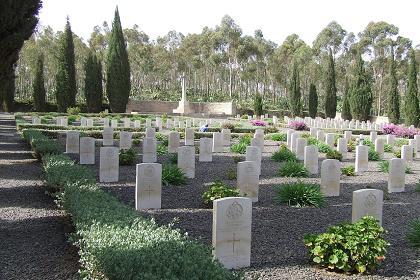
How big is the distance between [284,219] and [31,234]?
420 cm

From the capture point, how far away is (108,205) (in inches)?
268

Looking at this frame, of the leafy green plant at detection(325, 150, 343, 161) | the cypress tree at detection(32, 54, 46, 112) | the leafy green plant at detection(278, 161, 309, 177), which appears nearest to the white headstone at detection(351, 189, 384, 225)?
the leafy green plant at detection(278, 161, 309, 177)

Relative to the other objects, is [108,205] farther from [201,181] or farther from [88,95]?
[88,95]

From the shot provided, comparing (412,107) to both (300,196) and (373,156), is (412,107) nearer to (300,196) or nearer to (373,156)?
(373,156)

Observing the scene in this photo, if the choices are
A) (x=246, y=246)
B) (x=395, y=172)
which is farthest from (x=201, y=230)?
(x=395, y=172)

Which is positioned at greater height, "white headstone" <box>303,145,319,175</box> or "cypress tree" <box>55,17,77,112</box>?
"cypress tree" <box>55,17,77,112</box>

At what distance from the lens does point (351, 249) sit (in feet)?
19.0

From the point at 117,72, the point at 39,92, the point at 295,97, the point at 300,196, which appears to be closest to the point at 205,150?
the point at 300,196

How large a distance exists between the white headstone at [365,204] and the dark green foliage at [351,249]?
1106 millimetres

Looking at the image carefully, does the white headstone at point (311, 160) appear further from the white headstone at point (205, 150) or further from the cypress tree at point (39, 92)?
the cypress tree at point (39, 92)

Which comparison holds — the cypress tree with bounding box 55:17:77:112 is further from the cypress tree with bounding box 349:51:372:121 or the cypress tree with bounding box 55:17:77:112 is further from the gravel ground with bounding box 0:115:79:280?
the gravel ground with bounding box 0:115:79:280

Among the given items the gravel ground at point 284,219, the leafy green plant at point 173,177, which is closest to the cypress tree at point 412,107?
the gravel ground at point 284,219

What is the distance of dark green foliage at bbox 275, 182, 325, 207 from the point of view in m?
9.60

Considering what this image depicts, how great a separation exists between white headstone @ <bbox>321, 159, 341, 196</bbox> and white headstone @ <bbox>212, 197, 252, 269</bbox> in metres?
4.96
